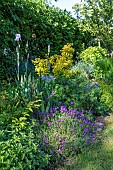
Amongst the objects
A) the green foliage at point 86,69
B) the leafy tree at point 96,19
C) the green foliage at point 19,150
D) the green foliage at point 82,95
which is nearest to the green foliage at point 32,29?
the leafy tree at point 96,19

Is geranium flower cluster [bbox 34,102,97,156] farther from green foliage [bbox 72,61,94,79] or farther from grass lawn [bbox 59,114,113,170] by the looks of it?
green foliage [bbox 72,61,94,79]

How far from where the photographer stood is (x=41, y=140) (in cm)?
326

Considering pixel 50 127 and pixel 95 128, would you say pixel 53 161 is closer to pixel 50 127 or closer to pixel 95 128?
pixel 50 127

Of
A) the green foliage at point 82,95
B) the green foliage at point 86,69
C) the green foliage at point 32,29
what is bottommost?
the green foliage at point 82,95

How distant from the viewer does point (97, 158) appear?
10.4 feet

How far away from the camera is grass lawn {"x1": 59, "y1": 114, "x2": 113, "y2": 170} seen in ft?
9.80

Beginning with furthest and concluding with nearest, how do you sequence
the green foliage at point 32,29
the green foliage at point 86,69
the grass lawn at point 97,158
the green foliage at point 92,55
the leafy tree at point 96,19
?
the leafy tree at point 96,19, the green foliage at point 92,55, the green foliage at point 86,69, the green foliage at point 32,29, the grass lawn at point 97,158

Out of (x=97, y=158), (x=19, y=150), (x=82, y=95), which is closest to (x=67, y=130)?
(x=97, y=158)

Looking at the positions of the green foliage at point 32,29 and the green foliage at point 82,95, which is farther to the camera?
the green foliage at point 32,29

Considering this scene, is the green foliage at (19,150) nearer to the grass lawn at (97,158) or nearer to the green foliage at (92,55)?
the grass lawn at (97,158)

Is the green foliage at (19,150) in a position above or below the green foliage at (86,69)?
below

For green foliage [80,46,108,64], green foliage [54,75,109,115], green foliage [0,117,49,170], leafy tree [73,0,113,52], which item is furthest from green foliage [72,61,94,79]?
green foliage [0,117,49,170]

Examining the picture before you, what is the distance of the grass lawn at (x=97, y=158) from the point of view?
2988 millimetres

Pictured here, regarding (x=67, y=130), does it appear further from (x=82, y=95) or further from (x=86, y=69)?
(x=86, y=69)
